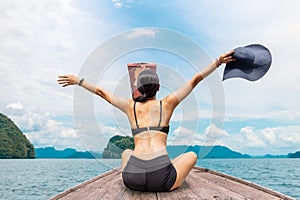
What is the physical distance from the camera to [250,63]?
348 cm

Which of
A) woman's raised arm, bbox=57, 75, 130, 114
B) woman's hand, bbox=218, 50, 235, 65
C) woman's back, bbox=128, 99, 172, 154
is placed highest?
Answer: woman's hand, bbox=218, 50, 235, 65

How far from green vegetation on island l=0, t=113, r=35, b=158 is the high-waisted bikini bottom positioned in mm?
86851

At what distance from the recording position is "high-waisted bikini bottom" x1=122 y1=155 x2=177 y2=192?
3033 millimetres

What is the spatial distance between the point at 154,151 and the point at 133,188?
509 millimetres

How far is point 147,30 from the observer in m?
3.76

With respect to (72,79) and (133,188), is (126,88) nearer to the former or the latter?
(72,79)

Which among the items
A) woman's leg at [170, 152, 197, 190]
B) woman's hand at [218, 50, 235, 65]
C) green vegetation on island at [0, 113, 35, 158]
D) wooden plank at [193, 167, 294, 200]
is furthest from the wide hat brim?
green vegetation on island at [0, 113, 35, 158]

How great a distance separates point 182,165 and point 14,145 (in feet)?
291

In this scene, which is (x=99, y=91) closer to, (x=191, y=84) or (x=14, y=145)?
(x=191, y=84)

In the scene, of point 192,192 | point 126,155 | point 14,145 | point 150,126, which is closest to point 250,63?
point 150,126

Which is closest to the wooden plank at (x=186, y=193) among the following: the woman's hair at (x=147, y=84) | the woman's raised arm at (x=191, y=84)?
the woman's raised arm at (x=191, y=84)

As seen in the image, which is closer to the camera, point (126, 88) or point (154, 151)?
point (154, 151)

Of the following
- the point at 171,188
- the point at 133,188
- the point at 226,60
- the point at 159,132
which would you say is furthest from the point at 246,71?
the point at 133,188

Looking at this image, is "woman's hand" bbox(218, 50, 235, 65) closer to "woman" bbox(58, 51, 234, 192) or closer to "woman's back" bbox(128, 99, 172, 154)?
"woman" bbox(58, 51, 234, 192)
